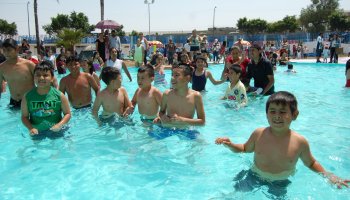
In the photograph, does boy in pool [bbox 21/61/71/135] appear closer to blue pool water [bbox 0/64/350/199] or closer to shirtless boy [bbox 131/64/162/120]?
blue pool water [bbox 0/64/350/199]

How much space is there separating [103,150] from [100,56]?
7771mm

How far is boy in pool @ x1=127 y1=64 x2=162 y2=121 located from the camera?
194 inches

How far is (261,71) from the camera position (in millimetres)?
7691

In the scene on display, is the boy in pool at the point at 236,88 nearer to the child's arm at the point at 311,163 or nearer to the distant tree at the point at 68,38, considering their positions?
the child's arm at the point at 311,163

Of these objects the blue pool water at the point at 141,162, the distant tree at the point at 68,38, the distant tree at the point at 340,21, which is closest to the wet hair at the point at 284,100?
the blue pool water at the point at 141,162

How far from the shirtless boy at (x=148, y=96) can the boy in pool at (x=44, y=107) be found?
118 cm

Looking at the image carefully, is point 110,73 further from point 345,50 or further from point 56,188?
point 345,50

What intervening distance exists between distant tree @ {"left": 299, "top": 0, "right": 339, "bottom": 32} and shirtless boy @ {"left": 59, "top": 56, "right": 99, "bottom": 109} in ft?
219

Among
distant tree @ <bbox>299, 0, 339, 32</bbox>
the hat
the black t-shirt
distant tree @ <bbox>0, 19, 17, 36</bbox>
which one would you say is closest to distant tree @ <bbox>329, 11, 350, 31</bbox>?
distant tree @ <bbox>299, 0, 339, 32</bbox>

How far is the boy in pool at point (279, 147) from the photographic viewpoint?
2775 mm

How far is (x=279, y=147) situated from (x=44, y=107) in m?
2.96

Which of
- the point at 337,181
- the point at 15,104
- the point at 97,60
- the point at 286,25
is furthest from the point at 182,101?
the point at 286,25

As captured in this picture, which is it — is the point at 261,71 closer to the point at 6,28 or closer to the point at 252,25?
the point at 252,25

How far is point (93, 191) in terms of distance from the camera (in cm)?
354
